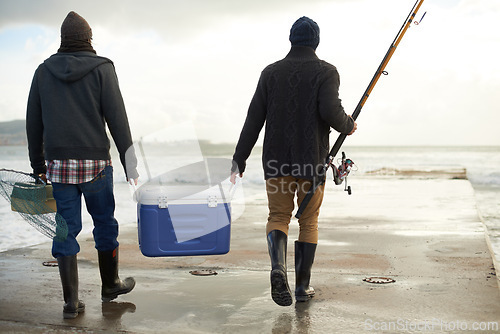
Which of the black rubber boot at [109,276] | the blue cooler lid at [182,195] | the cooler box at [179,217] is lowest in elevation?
the black rubber boot at [109,276]

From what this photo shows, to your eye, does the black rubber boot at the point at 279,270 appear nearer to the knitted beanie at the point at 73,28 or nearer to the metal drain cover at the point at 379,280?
the metal drain cover at the point at 379,280

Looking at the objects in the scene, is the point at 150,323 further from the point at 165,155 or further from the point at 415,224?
the point at 165,155

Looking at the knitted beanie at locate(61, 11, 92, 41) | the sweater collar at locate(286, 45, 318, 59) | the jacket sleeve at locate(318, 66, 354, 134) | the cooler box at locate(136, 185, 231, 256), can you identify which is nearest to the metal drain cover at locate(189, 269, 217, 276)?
the cooler box at locate(136, 185, 231, 256)

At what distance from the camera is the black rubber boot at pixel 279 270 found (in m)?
3.30

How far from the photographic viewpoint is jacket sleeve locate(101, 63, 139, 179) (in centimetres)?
343

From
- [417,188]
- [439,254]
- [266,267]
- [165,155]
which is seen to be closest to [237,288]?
[266,267]

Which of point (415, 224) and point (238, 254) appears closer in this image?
point (238, 254)

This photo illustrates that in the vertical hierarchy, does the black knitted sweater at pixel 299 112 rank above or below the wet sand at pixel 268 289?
above

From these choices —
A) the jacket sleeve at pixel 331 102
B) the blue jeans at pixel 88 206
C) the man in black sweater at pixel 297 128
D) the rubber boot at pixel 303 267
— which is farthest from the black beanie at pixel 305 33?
the blue jeans at pixel 88 206

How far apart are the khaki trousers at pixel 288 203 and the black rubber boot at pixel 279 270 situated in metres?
0.06

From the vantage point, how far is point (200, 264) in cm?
489

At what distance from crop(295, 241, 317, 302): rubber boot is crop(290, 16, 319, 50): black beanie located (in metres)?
1.29

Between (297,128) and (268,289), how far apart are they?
1.23m

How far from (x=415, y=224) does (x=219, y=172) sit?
420 centimetres
